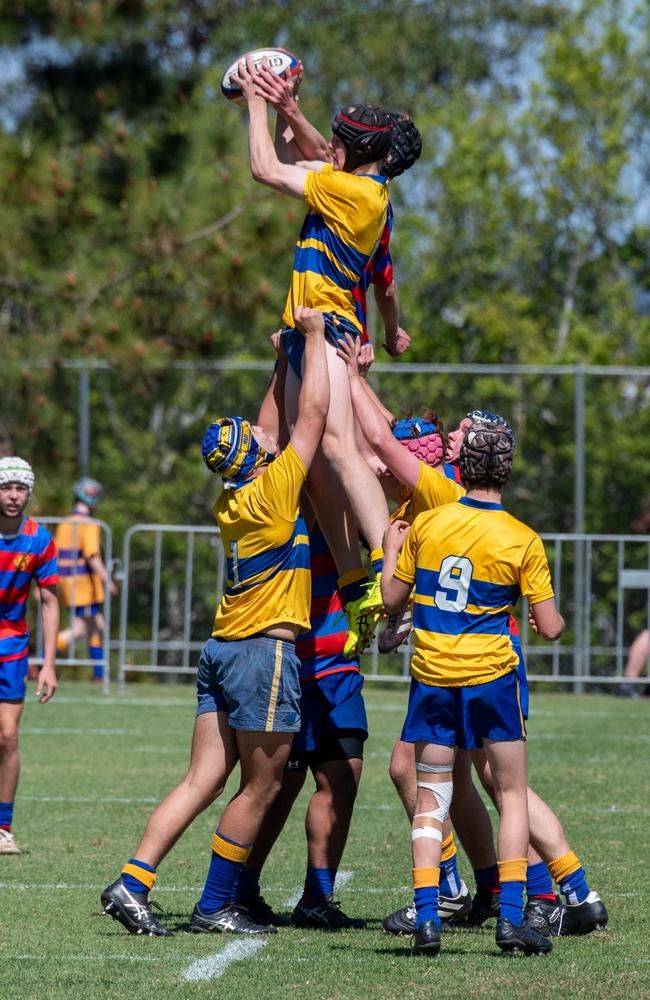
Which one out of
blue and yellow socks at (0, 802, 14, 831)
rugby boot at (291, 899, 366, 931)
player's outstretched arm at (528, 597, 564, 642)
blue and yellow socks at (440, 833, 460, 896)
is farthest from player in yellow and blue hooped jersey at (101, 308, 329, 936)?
blue and yellow socks at (0, 802, 14, 831)

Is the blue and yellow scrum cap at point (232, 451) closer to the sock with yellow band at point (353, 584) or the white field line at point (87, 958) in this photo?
the sock with yellow band at point (353, 584)

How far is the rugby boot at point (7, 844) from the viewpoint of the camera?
864cm

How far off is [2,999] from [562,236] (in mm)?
23987

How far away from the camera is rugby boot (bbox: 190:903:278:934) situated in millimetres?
6688

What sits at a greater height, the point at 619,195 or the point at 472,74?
the point at 472,74

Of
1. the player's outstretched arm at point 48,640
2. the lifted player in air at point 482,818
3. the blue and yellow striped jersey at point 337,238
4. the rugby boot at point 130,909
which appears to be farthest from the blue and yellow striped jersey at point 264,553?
the player's outstretched arm at point 48,640

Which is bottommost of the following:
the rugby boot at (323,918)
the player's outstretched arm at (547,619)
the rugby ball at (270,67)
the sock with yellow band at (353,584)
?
the rugby boot at (323,918)

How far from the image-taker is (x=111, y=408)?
18.7 m

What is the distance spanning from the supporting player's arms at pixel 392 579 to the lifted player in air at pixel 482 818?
262 millimetres

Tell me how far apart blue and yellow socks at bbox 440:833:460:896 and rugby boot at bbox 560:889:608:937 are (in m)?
0.56

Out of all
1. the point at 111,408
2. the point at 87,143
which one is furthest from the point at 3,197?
the point at 111,408

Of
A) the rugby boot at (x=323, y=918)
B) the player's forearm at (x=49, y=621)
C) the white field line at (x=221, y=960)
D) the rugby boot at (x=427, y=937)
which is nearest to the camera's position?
the white field line at (x=221, y=960)

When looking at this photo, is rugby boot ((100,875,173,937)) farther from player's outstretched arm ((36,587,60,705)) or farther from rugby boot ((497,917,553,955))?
player's outstretched arm ((36,587,60,705))

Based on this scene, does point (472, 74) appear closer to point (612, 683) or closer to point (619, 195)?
point (619, 195)
